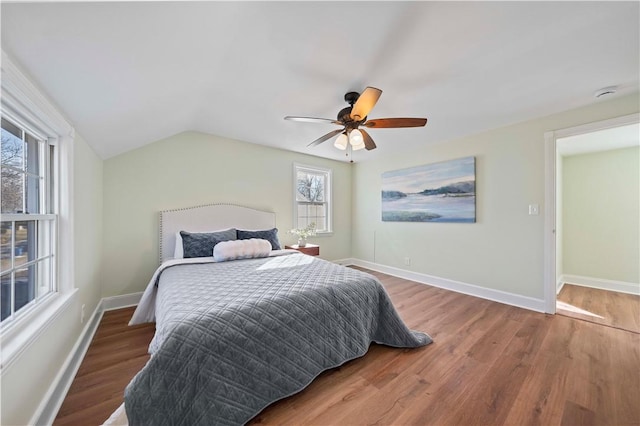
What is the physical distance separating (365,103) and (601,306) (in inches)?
153

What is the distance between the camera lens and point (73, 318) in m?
1.75

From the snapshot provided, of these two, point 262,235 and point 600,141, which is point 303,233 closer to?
point 262,235

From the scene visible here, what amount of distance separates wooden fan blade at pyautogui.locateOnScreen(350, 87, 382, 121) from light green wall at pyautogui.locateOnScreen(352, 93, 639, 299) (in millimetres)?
1601

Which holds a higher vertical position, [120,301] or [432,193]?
[432,193]

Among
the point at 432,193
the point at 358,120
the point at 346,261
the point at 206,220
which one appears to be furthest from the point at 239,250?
the point at 432,193

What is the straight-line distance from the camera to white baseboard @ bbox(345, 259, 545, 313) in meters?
2.84

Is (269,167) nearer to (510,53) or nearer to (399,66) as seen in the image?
(399,66)

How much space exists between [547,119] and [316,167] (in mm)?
3357

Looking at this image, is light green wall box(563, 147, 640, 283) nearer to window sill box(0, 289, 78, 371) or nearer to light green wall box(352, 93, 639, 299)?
light green wall box(352, 93, 639, 299)

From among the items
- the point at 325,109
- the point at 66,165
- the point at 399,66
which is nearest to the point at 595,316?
the point at 399,66

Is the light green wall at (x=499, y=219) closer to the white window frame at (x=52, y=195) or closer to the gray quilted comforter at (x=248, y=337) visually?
the gray quilted comforter at (x=248, y=337)

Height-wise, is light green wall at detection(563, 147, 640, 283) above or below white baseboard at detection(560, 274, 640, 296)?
above

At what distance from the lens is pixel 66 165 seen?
1.63 metres

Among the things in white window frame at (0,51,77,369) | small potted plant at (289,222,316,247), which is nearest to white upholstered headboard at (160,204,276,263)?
small potted plant at (289,222,316,247)
